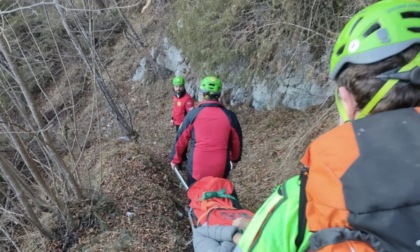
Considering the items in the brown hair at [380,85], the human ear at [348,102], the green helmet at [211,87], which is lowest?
the green helmet at [211,87]

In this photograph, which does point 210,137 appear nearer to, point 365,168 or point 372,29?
point 372,29

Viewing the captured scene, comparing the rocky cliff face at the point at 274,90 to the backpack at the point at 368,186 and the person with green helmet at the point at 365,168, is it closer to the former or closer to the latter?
the person with green helmet at the point at 365,168

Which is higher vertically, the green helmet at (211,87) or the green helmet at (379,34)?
the green helmet at (379,34)

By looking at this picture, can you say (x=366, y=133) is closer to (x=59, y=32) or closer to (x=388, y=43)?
(x=388, y=43)

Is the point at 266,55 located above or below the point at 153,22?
below

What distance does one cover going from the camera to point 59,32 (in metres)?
15.9

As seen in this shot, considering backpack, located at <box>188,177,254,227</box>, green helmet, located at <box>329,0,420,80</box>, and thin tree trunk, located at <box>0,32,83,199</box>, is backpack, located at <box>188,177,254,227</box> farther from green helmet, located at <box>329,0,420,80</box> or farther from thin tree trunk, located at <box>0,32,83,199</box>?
thin tree trunk, located at <box>0,32,83,199</box>

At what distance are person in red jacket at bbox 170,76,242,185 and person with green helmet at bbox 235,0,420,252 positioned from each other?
298 centimetres

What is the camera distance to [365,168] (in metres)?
1.06

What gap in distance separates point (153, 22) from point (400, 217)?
1612 cm

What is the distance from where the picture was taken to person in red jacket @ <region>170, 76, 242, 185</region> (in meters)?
4.50

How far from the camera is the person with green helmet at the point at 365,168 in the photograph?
3.31 feet

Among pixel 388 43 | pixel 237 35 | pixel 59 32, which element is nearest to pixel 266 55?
pixel 237 35

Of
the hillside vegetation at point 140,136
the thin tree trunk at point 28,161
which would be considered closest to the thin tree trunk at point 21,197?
the hillside vegetation at point 140,136
